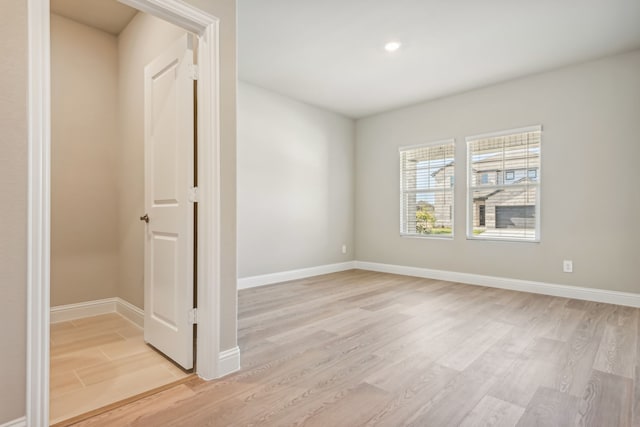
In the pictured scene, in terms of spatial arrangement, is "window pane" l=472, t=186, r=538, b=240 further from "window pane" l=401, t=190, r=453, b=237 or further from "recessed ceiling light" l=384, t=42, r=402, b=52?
"recessed ceiling light" l=384, t=42, r=402, b=52

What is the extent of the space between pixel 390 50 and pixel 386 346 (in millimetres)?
2871

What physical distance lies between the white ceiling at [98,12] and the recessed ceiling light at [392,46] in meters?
2.34

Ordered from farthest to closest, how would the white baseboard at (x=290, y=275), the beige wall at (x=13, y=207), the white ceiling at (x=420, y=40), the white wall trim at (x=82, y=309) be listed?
the white baseboard at (x=290, y=275)
the white wall trim at (x=82, y=309)
the white ceiling at (x=420, y=40)
the beige wall at (x=13, y=207)

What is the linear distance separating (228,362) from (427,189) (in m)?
4.07

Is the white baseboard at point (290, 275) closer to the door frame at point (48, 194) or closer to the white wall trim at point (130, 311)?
the white wall trim at point (130, 311)

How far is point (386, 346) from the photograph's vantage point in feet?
8.11

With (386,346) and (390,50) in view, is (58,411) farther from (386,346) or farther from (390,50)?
(390,50)

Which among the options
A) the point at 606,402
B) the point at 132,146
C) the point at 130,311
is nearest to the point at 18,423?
the point at 130,311

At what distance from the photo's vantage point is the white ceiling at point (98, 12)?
9.35 ft

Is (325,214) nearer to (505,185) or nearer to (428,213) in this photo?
(428,213)

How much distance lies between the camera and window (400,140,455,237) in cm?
495

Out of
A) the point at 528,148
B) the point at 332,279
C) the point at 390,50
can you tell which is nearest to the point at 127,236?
the point at 332,279

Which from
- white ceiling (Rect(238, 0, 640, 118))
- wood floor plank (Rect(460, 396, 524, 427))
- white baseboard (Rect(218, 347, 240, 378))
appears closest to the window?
white ceiling (Rect(238, 0, 640, 118))

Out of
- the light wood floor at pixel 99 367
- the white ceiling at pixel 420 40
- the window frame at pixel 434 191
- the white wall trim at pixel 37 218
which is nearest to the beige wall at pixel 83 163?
the light wood floor at pixel 99 367
